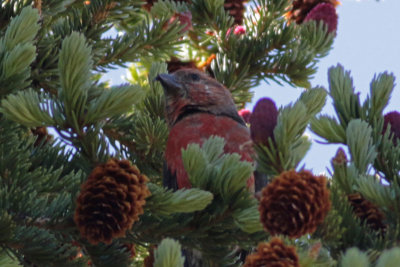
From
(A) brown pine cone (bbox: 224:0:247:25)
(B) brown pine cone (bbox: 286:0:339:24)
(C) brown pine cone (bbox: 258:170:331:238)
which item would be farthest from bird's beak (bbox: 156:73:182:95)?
(C) brown pine cone (bbox: 258:170:331:238)

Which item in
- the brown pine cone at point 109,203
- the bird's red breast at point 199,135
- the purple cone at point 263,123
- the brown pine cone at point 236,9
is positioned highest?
the purple cone at point 263,123

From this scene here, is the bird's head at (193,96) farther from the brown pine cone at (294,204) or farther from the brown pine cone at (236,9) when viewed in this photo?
the brown pine cone at (294,204)

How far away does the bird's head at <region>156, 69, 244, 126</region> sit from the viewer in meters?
3.24

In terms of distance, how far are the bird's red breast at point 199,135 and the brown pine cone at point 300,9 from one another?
0.54 meters

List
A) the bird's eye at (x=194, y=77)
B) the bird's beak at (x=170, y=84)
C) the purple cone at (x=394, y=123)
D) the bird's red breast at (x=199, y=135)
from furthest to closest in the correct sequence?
1. the bird's eye at (x=194, y=77)
2. the bird's beak at (x=170, y=84)
3. the bird's red breast at (x=199, y=135)
4. the purple cone at (x=394, y=123)

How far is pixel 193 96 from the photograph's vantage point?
347 centimetres

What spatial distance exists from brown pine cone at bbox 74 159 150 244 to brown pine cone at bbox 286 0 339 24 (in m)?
1.86

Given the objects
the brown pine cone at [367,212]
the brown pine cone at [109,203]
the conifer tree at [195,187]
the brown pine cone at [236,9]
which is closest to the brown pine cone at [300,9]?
the brown pine cone at [236,9]

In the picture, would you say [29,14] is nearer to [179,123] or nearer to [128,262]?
[128,262]

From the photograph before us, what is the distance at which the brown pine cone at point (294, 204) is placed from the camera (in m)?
1.33

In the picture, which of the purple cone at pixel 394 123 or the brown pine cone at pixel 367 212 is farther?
the purple cone at pixel 394 123

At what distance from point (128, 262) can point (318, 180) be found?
0.72m

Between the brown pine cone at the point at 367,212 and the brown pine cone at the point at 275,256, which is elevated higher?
the brown pine cone at the point at 275,256

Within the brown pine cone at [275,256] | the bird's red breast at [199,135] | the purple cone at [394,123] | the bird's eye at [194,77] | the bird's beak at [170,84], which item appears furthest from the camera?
the bird's eye at [194,77]
